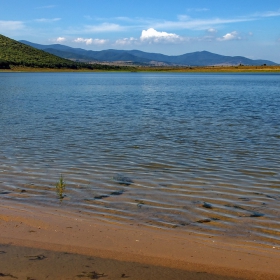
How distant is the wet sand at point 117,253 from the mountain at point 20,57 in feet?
348

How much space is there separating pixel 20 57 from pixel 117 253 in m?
124

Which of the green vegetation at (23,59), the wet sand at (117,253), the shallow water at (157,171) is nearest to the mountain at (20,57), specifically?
the green vegetation at (23,59)

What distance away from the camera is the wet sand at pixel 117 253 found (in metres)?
4.70

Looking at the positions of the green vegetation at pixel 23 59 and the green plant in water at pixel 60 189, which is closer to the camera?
the green plant in water at pixel 60 189

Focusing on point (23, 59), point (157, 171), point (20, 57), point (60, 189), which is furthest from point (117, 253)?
point (20, 57)

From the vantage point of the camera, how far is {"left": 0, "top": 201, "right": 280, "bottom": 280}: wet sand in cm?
470

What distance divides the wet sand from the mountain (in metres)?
106

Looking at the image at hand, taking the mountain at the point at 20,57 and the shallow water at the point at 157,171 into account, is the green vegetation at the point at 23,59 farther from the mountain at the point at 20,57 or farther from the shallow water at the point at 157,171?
the shallow water at the point at 157,171

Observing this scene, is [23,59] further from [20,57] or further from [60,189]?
[60,189]

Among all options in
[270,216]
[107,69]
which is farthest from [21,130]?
[107,69]

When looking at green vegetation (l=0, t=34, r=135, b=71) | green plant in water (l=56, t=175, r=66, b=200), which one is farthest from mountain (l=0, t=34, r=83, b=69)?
green plant in water (l=56, t=175, r=66, b=200)

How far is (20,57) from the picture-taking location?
122562mm

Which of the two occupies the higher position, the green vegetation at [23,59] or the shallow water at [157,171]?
the green vegetation at [23,59]

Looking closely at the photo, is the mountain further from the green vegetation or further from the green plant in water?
the green plant in water
